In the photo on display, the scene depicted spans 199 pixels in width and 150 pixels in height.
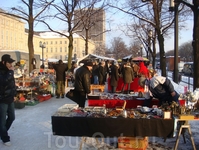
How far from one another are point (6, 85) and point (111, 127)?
242 centimetres

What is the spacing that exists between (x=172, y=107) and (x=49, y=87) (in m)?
8.56

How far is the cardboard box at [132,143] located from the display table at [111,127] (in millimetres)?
446

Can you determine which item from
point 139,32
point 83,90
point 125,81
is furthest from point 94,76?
point 139,32

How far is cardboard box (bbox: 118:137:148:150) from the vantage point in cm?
481

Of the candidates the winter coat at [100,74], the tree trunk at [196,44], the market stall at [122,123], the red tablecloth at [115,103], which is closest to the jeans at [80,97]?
the red tablecloth at [115,103]

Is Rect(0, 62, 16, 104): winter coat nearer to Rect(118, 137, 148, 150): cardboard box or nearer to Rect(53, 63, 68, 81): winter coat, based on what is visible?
Rect(118, 137, 148, 150): cardboard box

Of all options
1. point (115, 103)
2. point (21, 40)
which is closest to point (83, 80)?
point (115, 103)

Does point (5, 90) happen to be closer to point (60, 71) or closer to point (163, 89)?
point (163, 89)

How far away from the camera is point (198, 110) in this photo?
16.4 feet

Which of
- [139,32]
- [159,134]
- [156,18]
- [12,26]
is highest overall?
[12,26]

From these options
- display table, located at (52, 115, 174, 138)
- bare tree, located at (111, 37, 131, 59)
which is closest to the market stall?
display table, located at (52, 115, 174, 138)

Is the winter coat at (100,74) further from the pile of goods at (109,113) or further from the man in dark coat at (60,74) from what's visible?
the pile of goods at (109,113)

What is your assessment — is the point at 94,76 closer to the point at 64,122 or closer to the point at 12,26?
the point at 64,122

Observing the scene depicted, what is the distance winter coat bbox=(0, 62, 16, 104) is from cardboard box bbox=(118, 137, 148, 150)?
252cm
